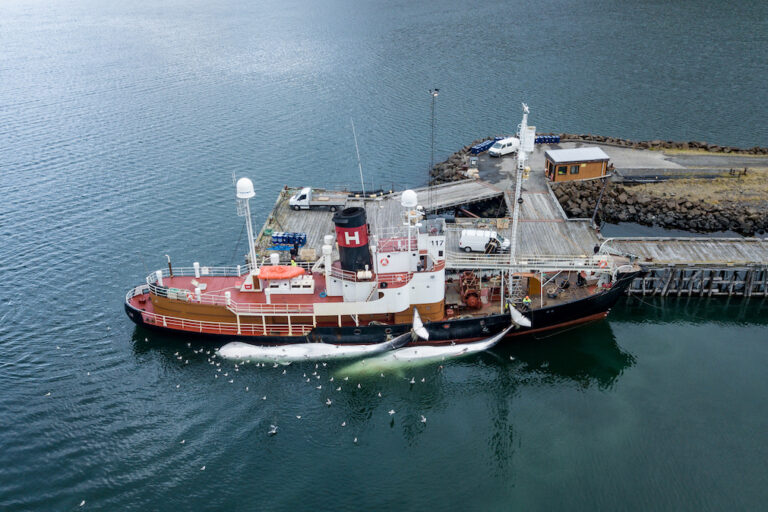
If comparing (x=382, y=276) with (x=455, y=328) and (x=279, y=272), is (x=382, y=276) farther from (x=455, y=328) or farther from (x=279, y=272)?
(x=279, y=272)

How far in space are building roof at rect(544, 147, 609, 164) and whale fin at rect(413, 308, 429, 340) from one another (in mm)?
23883

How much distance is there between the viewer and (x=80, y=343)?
39125 millimetres

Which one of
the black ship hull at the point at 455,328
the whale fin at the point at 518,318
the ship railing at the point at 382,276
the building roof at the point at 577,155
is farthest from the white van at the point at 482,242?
the building roof at the point at 577,155

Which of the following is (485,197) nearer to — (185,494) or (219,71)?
(185,494)

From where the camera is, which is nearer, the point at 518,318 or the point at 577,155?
the point at 518,318

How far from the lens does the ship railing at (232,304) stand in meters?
37.3

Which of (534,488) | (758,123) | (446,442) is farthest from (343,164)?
(758,123)

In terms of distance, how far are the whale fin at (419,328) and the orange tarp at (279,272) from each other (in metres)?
7.92

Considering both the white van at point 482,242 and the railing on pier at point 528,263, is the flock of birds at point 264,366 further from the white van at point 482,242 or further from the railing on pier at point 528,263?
the white van at point 482,242

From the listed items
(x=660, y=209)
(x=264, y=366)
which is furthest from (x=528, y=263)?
(x=660, y=209)

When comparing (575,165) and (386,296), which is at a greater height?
(575,165)

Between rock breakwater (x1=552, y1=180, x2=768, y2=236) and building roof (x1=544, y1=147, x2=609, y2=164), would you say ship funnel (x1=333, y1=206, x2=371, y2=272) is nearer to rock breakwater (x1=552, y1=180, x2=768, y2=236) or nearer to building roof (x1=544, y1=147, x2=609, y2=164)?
rock breakwater (x1=552, y1=180, x2=768, y2=236)

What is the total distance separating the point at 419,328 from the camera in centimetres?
3609

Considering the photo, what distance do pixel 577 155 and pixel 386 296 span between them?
89.4 ft
